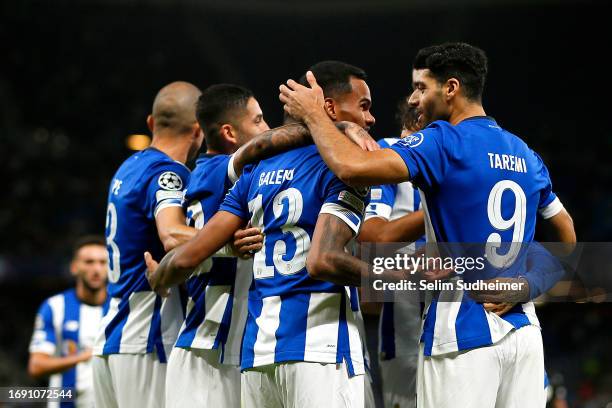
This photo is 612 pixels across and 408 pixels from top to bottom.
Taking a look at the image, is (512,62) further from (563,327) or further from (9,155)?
(9,155)

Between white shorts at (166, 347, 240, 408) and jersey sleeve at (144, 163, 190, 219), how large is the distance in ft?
2.81

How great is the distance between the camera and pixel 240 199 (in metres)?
4.01

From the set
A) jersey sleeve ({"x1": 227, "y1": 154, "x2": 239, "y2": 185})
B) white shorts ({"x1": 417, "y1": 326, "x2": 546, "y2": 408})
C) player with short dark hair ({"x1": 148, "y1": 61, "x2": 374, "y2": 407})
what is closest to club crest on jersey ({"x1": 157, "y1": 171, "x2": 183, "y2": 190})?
jersey sleeve ({"x1": 227, "y1": 154, "x2": 239, "y2": 185})

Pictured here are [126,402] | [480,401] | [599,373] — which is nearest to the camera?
[480,401]

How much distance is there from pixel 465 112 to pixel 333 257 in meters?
0.97

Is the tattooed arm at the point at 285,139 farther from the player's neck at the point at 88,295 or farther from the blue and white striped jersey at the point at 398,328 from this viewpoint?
the player's neck at the point at 88,295

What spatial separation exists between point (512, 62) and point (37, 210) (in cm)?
1092

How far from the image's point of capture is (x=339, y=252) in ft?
11.5

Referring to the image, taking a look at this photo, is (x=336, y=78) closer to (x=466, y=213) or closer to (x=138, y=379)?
(x=466, y=213)

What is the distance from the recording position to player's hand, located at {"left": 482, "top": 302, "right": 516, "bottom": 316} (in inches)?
142

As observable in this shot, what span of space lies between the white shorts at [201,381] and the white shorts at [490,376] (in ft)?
3.96

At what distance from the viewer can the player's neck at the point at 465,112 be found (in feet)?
12.5

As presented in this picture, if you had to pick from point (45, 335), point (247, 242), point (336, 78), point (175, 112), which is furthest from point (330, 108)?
point (45, 335)

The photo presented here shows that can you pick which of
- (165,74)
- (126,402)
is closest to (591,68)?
(165,74)
